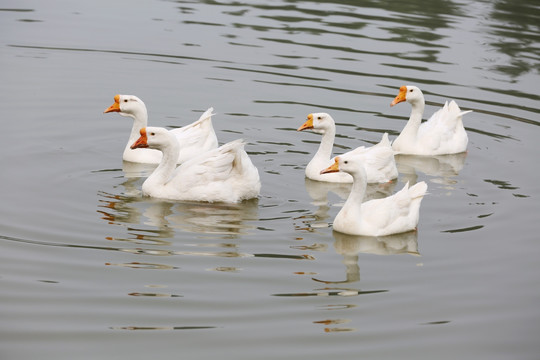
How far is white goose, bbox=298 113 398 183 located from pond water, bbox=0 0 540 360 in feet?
0.64

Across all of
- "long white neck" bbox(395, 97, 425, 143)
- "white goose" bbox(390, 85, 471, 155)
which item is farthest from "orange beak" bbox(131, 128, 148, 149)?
"long white neck" bbox(395, 97, 425, 143)

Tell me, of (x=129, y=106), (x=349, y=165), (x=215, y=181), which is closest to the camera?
(x=349, y=165)

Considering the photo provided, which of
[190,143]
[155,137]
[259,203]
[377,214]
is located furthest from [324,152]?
[377,214]

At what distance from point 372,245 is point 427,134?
5.07 m

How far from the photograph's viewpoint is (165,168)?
43.0ft

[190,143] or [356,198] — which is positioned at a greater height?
[356,198]

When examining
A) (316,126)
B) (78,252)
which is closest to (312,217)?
(316,126)

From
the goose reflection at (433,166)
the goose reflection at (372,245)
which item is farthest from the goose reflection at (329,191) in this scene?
the goose reflection at (372,245)

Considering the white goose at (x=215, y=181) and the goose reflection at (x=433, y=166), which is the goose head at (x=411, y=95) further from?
the white goose at (x=215, y=181)

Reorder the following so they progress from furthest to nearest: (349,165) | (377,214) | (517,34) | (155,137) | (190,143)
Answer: (517,34)
(190,143)
(155,137)
(349,165)
(377,214)

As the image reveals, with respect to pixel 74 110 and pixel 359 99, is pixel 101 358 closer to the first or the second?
pixel 74 110

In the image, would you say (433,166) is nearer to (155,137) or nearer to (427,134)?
(427,134)

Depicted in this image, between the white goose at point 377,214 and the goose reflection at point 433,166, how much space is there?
2.49 meters

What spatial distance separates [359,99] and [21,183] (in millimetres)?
7263
